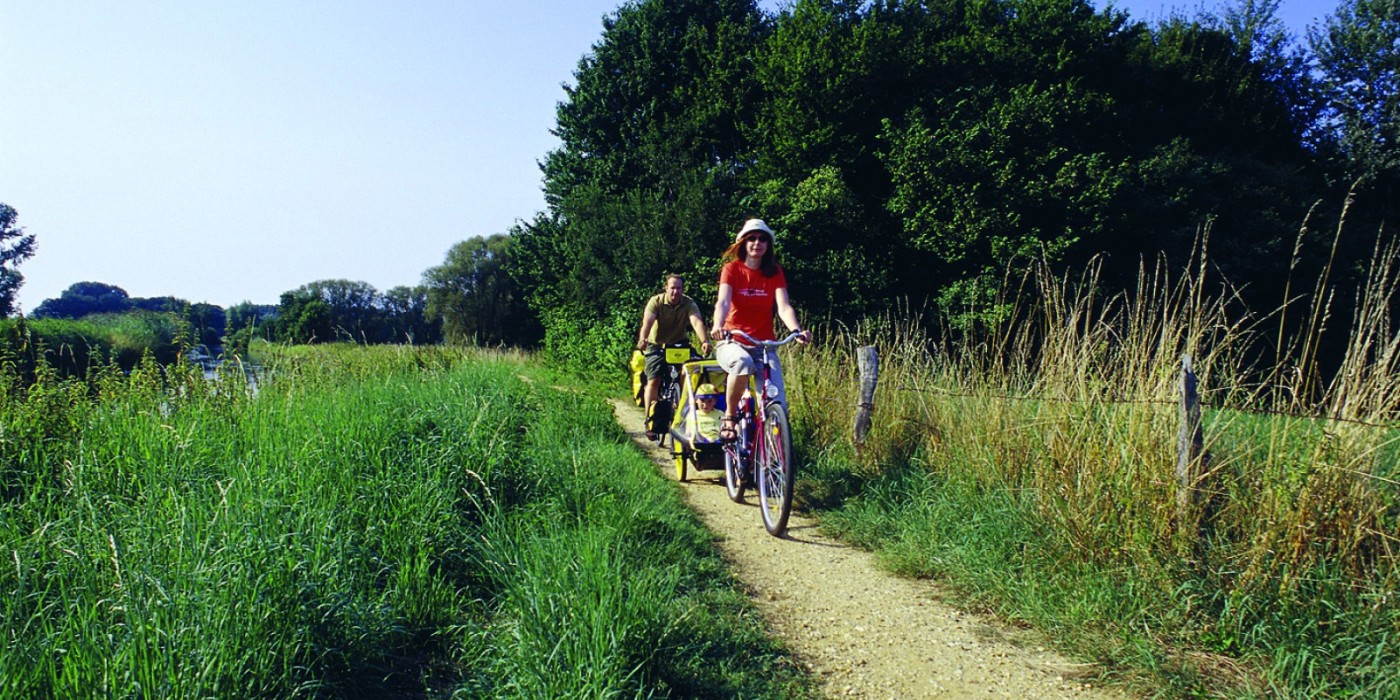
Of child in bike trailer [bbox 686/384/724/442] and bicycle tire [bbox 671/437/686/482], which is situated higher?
child in bike trailer [bbox 686/384/724/442]

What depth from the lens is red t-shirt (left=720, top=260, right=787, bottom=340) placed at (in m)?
6.05

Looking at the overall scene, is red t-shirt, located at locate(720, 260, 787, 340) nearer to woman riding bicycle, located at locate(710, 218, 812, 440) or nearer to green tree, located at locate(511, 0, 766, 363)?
woman riding bicycle, located at locate(710, 218, 812, 440)

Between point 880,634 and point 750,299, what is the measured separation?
9.91ft

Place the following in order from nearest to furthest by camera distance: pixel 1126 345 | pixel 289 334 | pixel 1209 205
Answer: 1. pixel 1126 345
2. pixel 289 334
3. pixel 1209 205

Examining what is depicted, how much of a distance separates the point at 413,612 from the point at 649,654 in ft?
3.78

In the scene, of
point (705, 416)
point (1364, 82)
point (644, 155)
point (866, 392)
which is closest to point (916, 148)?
point (644, 155)

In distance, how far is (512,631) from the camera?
302 cm

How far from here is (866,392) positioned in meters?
6.71

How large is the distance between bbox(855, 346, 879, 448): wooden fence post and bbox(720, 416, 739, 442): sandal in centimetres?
118

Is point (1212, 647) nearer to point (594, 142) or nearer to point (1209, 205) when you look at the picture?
point (1209, 205)

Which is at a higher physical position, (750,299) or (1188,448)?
(750,299)

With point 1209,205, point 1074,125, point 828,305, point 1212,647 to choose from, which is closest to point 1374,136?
point 1209,205

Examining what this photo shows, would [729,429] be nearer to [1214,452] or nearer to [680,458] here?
[680,458]

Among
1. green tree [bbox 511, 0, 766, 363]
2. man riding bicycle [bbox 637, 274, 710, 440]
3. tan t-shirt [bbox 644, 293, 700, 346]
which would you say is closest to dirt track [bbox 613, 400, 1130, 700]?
man riding bicycle [bbox 637, 274, 710, 440]
